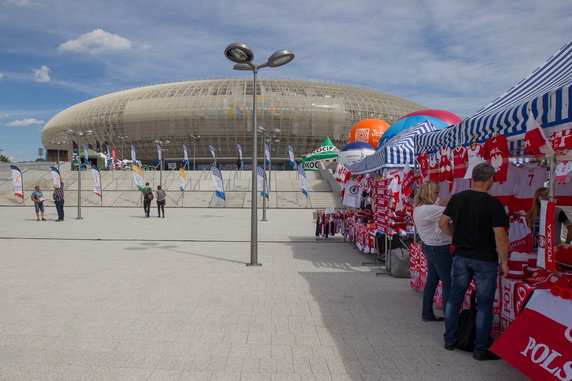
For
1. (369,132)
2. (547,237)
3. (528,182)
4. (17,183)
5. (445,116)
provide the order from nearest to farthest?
(547,237)
(528,182)
(445,116)
(17,183)
(369,132)

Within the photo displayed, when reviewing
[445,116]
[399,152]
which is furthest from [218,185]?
[399,152]

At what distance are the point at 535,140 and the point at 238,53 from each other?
5319 mm

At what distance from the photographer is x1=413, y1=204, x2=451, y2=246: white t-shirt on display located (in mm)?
4434

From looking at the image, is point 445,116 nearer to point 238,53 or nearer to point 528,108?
point 238,53

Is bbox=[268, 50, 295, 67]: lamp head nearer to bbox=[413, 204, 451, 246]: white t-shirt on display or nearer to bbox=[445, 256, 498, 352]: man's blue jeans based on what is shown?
bbox=[413, 204, 451, 246]: white t-shirt on display

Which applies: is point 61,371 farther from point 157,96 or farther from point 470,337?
point 157,96

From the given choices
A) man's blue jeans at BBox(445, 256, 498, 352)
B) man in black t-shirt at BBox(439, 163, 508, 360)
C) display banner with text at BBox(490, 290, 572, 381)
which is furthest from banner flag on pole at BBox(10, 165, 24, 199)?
display banner with text at BBox(490, 290, 572, 381)

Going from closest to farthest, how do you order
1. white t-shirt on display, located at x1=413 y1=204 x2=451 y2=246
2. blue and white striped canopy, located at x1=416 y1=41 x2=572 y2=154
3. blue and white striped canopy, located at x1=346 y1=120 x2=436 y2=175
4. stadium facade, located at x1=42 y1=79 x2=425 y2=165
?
blue and white striped canopy, located at x1=416 y1=41 x2=572 y2=154 → white t-shirt on display, located at x1=413 y1=204 x2=451 y2=246 → blue and white striped canopy, located at x1=346 y1=120 x2=436 y2=175 → stadium facade, located at x1=42 y1=79 x2=425 y2=165

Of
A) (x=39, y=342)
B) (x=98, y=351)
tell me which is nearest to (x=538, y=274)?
(x=98, y=351)

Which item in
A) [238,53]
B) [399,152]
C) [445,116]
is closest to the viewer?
[238,53]

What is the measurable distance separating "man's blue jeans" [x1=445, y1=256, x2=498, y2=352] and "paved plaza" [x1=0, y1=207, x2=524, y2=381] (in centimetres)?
21

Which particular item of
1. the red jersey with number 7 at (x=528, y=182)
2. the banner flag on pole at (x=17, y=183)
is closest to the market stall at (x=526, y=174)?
the red jersey with number 7 at (x=528, y=182)

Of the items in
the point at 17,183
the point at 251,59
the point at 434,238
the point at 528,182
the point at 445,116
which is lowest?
the point at 434,238

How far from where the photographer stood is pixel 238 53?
777 cm
